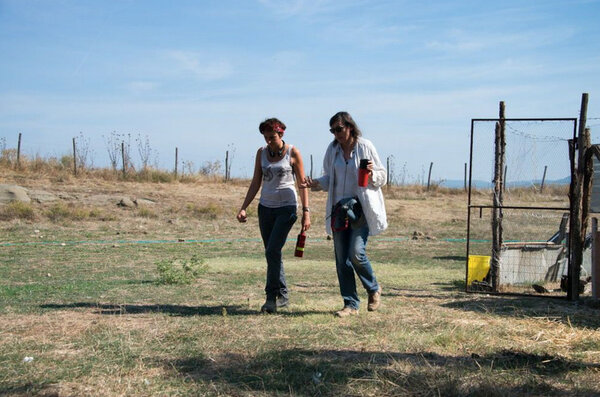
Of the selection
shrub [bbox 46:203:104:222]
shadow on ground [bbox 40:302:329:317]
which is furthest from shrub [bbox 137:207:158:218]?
shadow on ground [bbox 40:302:329:317]

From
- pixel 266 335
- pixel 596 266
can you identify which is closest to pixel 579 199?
pixel 596 266

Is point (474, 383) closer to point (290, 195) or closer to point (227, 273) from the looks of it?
point (290, 195)

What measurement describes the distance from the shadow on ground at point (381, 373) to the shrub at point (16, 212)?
48.4ft

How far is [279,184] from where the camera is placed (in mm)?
6133

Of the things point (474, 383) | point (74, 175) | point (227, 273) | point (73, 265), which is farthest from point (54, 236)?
point (474, 383)

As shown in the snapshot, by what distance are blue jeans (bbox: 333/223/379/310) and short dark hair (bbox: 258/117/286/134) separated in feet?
3.71

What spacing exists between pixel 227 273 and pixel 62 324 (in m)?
4.06

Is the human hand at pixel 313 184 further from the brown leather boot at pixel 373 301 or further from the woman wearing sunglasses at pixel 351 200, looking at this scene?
the brown leather boot at pixel 373 301

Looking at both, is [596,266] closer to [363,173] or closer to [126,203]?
[363,173]

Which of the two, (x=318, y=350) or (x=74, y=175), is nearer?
(x=318, y=350)

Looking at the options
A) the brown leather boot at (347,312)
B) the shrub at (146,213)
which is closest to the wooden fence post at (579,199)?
the brown leather boot at (347,312)

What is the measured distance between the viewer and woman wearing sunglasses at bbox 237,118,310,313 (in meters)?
6.11

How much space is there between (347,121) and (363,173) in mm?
524

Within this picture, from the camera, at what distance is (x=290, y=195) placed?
6.12m
